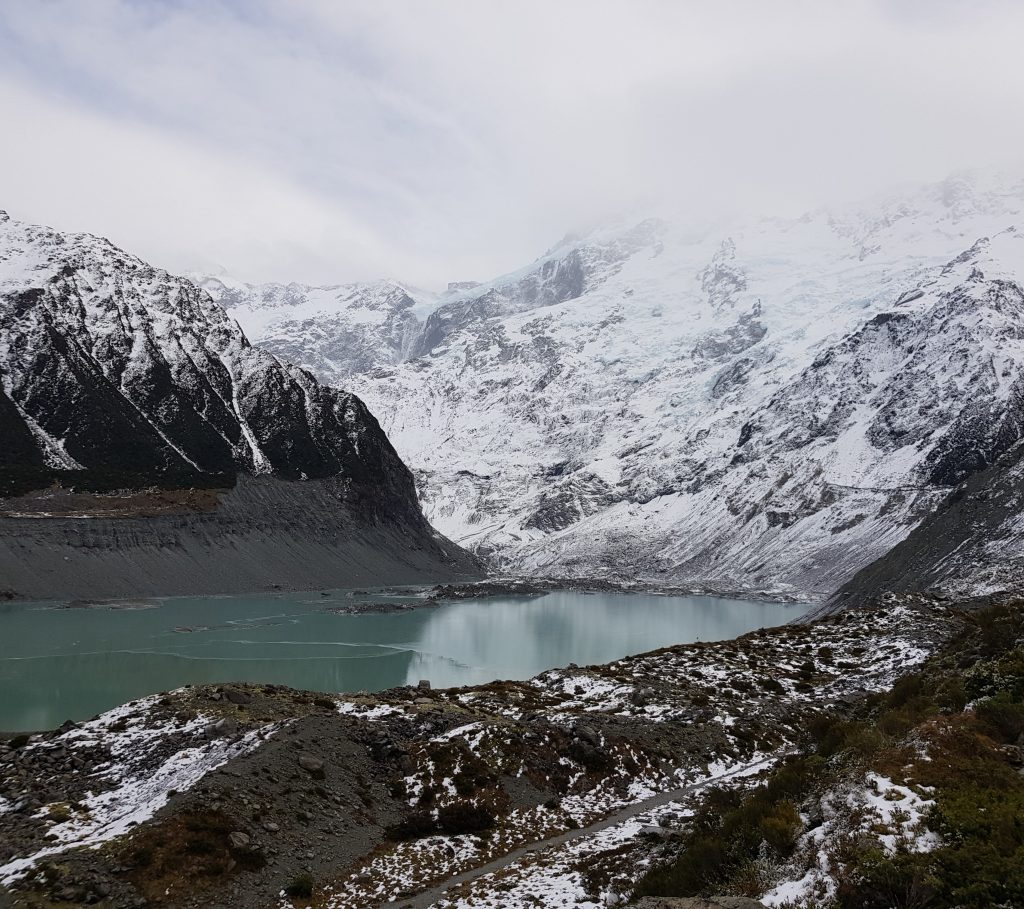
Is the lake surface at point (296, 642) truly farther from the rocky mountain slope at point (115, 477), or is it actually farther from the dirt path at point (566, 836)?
the dirt path at point (566, 836)

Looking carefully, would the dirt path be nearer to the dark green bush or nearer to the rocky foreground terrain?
the rocky foreground terrain

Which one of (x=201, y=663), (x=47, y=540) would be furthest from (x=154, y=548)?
(x=201, y=663)

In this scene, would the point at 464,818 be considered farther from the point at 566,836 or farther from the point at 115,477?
the point at 115,477

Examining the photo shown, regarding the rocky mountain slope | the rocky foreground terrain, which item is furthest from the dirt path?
the rocky mountain slope

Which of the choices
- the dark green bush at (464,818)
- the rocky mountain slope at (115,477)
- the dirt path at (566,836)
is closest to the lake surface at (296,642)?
the rocky mountain slope at (115,477)

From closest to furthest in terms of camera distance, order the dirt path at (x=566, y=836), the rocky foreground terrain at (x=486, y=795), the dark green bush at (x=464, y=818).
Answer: the rocky foreground terrain at (x=486, y=795)
the dirt path at (x=566, y=836)
the dark green bush at (x=464, y=818)
